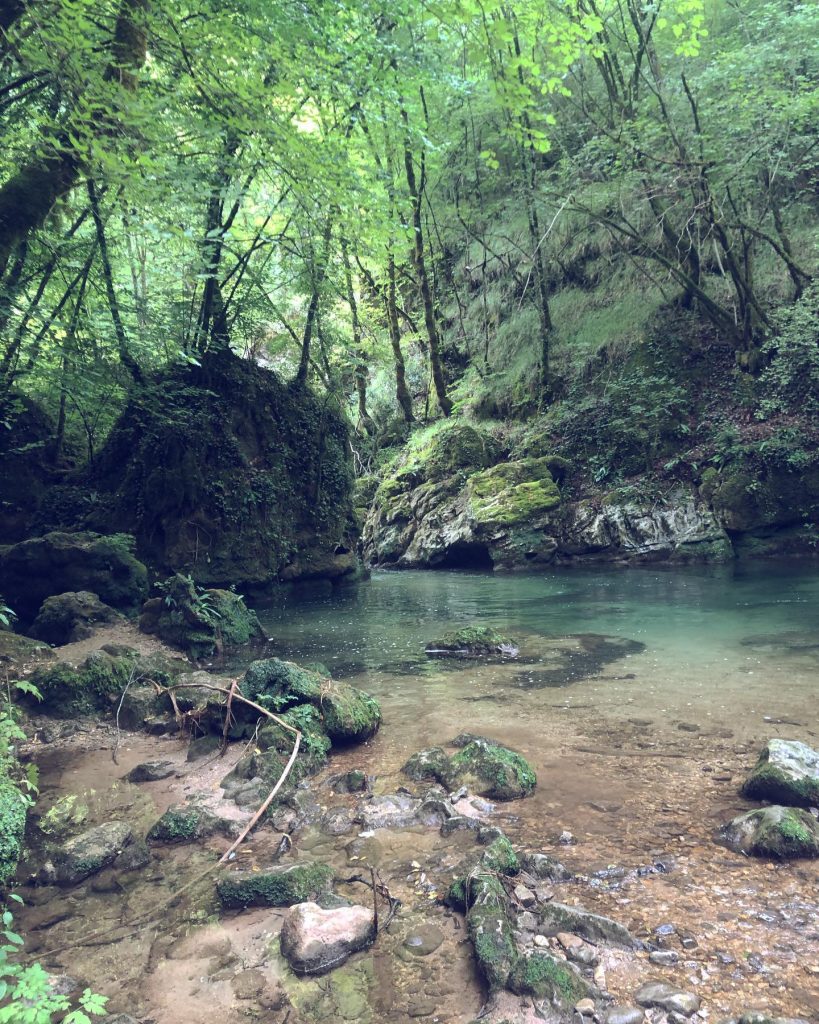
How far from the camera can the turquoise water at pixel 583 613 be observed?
8281mm

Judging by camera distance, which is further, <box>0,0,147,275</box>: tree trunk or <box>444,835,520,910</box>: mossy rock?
<box>0,0,147,275</box>: tree trunk

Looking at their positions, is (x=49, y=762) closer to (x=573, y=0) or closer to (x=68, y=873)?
(x=68, y=873)

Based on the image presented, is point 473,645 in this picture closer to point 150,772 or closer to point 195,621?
point 195,621

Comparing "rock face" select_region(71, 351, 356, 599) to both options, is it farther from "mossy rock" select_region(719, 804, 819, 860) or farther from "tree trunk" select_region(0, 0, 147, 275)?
"mossy rock" select_region(719, 804, 819, 860)

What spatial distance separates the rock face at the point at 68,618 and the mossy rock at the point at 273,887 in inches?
261

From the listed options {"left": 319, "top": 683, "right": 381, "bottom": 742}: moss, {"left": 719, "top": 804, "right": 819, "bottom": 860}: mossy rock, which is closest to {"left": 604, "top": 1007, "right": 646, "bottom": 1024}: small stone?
{"left": 719, "top": 804, "right": 819, "bottom": 860}: mossy rock

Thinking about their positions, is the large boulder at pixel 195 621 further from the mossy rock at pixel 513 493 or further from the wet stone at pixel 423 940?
the mossy rock at pixel 513 493

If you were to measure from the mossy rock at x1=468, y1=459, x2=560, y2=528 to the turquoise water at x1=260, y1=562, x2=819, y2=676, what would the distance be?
95.0 inches

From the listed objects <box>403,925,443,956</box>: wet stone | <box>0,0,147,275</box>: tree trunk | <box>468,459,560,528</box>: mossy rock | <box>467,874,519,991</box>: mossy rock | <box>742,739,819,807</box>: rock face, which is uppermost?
<box>0,0,147,275</box>: tree trunk

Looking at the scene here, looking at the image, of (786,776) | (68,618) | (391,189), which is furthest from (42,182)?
(391,189)

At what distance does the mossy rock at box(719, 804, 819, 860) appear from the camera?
3234mm

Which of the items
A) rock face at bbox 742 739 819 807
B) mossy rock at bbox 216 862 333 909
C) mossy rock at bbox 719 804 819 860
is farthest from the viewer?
rock face at bbox 742 739 819 807

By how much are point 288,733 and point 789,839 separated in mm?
3681

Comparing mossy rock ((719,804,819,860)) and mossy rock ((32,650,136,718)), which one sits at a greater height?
mossy rock ((32,650,136,718))
